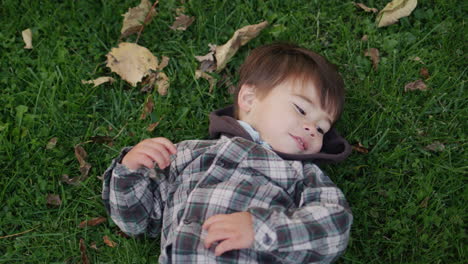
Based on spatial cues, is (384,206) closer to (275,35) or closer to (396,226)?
(396,226)

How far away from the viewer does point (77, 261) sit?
3.10 m

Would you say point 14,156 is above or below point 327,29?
below

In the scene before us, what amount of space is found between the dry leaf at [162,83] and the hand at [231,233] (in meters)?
1.44

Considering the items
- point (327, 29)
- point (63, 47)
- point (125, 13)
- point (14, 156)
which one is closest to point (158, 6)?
point (125, 13)

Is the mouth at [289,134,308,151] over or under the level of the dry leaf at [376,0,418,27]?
under

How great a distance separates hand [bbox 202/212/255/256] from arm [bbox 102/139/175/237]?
18.4 inches

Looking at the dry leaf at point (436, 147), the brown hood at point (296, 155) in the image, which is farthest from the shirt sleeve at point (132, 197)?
the dry leaf at point (436, 147)

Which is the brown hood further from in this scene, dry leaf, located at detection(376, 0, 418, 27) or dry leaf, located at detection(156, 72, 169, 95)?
dry leaf, located at detection(376, 0, 418, 27)

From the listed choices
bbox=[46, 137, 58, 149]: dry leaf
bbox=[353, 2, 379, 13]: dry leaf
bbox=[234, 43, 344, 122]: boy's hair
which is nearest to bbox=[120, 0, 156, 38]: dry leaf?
bbox=[46, 137, 58, 149]: dry leaf

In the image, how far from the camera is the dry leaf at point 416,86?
11.9 feet

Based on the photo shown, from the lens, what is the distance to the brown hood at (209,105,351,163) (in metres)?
2.88

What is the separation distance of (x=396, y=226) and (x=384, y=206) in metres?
0.17

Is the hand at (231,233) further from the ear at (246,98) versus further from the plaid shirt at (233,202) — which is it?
the ear at (246,98)

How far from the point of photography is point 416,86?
363cm
